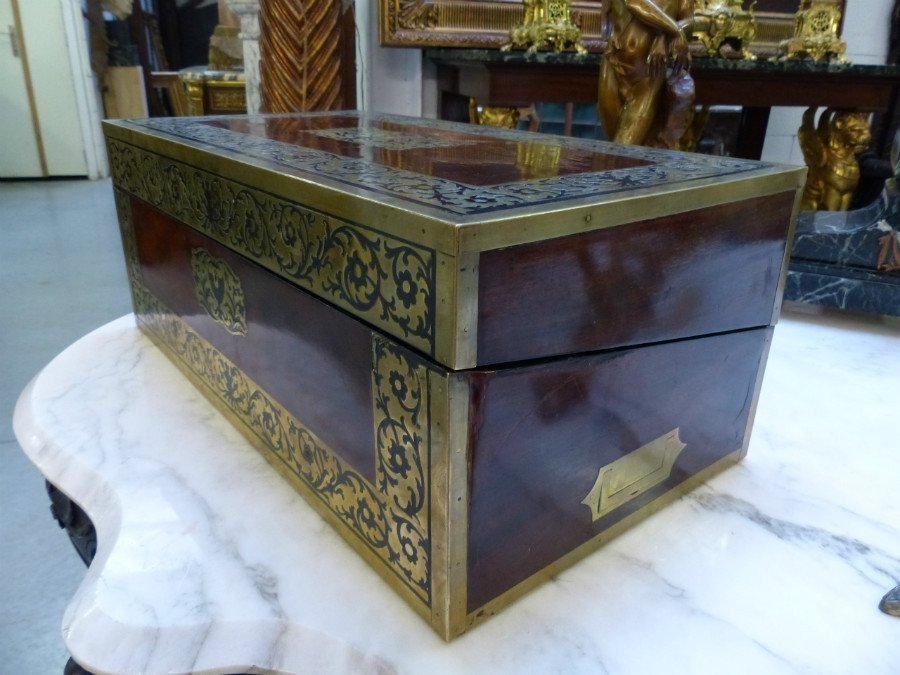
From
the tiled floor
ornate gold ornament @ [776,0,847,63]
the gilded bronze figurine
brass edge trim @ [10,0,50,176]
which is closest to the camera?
the tiled floor

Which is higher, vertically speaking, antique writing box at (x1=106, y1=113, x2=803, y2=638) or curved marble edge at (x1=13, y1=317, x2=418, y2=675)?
antique writing box at (x1=106, y1=113, x2=803, y2=638)

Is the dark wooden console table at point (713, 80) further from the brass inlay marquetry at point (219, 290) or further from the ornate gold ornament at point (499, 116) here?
the brass inlay marquetry at point (219, 290)

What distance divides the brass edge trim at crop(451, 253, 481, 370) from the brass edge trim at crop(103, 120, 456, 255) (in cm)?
1

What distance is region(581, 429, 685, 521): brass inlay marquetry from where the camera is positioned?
606 millimetres

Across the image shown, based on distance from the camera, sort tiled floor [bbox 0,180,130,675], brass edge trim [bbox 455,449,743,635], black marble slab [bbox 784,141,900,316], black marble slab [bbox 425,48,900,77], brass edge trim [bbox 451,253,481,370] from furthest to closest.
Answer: black marble slab [bbox 425,48,900,77], black marble slab [bbox 784,141,900,316], tiled floor [bbox 0,180,130,675], brass edge trim [bbox 455,449,743,635], brass edge trim [bbox 451,253,481,370]

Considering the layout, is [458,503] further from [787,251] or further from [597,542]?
[787,251]

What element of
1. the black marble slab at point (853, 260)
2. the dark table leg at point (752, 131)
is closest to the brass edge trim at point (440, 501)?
the black marble slab at point (853, 260)

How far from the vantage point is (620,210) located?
0.51 meters

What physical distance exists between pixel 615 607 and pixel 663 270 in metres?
0.28

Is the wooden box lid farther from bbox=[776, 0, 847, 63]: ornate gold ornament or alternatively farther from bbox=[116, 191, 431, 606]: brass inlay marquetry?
bbox=[776, 0, 847, 63]: ornate gold ornament

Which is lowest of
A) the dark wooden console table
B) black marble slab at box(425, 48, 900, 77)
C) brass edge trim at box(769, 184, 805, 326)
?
brass edge trim at box(769, 184, 805, 326)

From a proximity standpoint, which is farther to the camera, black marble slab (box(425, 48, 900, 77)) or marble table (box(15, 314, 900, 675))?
black marble slab (box(425, 48, 900, 77))

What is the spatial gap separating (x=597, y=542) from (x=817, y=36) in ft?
6.33

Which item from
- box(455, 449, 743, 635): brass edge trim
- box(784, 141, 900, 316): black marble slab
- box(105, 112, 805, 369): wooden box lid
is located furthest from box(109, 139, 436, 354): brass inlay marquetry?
box(784, 141, 900, 316): black marble slab
